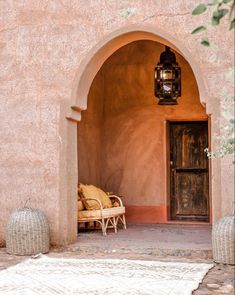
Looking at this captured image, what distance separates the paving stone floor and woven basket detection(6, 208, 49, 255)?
0.43 ft

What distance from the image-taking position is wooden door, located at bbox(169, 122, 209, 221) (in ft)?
31.9

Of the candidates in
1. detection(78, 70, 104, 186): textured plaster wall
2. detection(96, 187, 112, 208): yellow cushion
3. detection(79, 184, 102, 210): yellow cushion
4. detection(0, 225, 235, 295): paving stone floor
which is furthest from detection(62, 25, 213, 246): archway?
detection(78, 70, 104, 186): textured plaster wall

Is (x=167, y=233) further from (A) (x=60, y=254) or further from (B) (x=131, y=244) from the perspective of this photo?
(A) (x=60, y=254)

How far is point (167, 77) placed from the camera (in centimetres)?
732

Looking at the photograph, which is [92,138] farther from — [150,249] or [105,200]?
[150,249]

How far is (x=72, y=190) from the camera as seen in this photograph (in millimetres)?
6934

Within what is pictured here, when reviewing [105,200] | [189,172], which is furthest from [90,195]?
[189,172]

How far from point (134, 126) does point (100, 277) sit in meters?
4.98

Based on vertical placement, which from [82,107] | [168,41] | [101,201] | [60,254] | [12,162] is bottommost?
[60,254]

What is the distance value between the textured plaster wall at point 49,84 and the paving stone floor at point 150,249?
36cm

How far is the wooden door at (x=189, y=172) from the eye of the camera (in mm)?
9727

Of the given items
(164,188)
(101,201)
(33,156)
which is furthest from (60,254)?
(164,188)

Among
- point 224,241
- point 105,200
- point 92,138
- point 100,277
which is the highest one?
point 92,138

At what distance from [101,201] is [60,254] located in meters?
1.90
